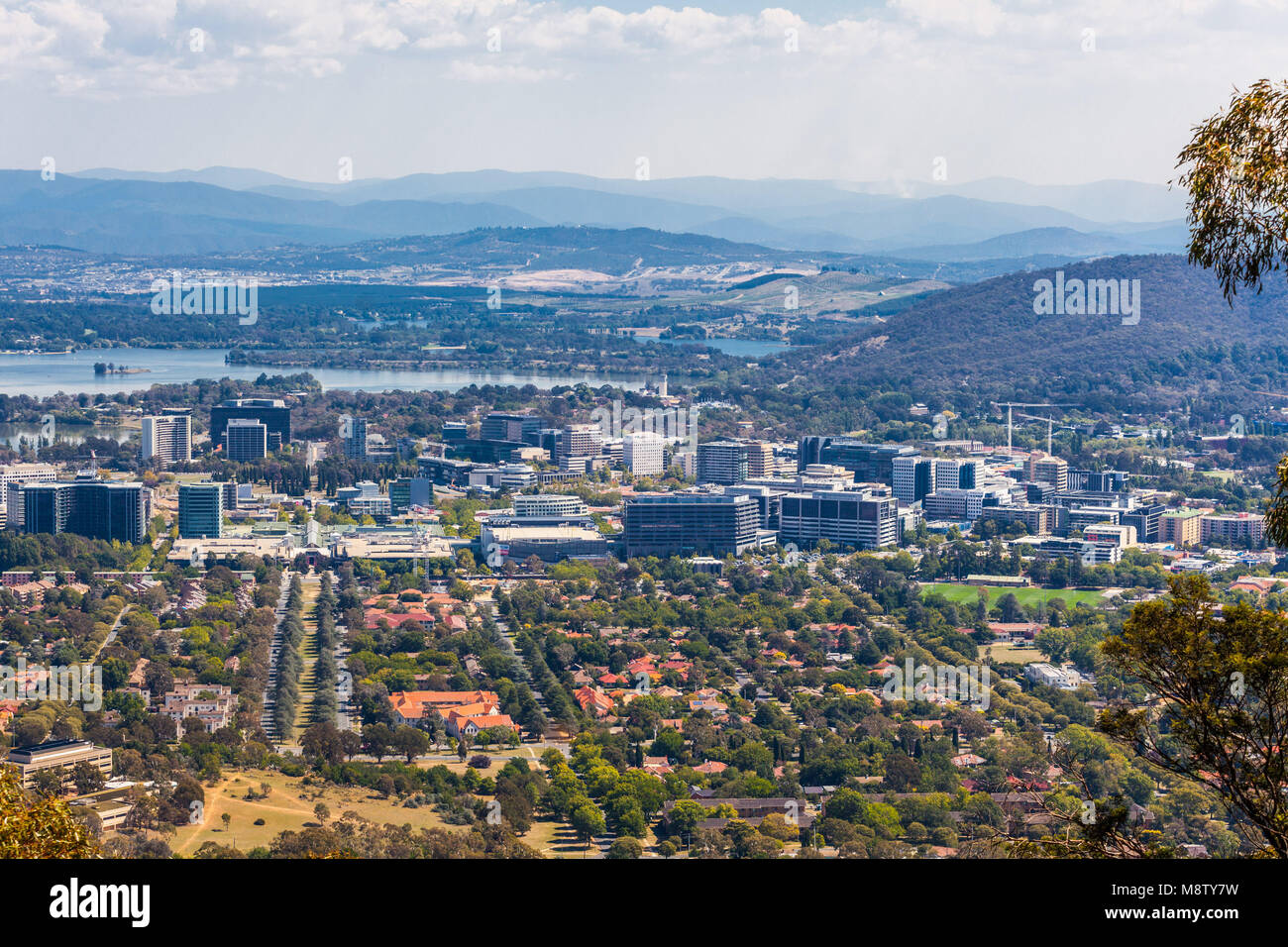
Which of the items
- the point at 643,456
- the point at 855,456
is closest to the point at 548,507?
the point at 643,456

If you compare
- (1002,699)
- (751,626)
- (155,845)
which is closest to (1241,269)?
(155,845)

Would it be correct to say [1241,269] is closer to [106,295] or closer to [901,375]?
[901,375]

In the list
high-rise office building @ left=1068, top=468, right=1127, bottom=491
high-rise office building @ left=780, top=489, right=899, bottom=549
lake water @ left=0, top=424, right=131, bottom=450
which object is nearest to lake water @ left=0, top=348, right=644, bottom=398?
lake water @ left=0, top=424, right=131, bottom=450

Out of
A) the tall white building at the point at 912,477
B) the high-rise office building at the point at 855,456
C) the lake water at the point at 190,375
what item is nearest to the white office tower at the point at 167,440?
the lake water at the point at 190,375

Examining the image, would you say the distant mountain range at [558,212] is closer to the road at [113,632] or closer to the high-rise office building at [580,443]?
the high-rise office building at [580,443]

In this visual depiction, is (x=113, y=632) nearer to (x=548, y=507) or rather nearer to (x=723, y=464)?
(x=548, y=507)
